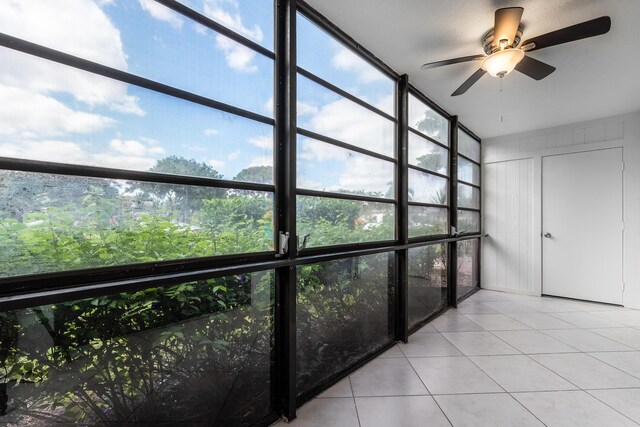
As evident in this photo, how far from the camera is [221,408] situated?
1.54 m

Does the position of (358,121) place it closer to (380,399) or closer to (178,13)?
(178,13)

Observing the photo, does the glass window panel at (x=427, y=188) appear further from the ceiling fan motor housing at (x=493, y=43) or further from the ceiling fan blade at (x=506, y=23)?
the ceiling fan blade at (x=506, y=23)

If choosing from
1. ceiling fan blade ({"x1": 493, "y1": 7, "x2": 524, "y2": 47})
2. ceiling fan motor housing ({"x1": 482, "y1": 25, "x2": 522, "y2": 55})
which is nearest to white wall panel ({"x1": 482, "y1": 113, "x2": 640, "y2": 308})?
ceiling fan motor housing ({"x1": 482, "y1": 25, "x2": 522, "y2": 55})

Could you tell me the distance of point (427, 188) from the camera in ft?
11.3

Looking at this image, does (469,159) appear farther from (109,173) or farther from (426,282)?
(109,173)

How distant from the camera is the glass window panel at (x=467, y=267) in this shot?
4394 mm

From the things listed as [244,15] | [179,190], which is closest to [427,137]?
[244,15]

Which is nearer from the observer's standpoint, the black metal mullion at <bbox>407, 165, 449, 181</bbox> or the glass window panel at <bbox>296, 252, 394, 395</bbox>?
the glass window panel at <bbox>296, 252, 394, 395</bbox>

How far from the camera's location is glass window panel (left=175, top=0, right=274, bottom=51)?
147cm

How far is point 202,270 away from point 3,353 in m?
0.69

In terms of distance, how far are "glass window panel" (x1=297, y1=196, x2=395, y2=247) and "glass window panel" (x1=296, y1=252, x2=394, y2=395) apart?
0.20 meters

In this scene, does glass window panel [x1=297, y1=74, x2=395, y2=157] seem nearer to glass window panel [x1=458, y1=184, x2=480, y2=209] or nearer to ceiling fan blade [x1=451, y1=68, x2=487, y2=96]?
ceiling fan blade [x1=451, y1=68, x2=487, y2=96]

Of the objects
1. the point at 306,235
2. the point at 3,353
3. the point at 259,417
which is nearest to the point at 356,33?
Result: the point at 306,235

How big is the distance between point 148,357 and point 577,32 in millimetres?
3198
